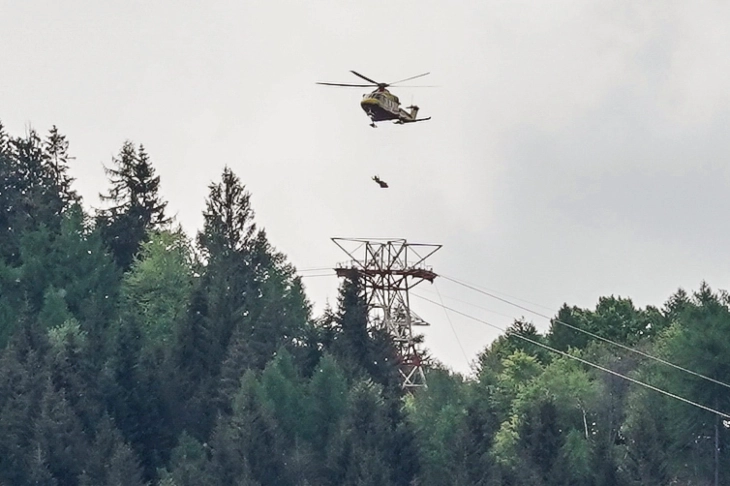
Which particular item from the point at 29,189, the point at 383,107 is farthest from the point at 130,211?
the point at 383,107

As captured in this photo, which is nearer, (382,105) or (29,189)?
(382,105)

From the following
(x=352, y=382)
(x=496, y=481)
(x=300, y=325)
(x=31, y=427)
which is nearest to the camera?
(x=496, y=481)

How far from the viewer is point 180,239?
10138 centimetres

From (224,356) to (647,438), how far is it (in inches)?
893

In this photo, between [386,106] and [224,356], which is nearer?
[386,106]

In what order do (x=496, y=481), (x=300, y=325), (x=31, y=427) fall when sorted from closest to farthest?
1. (x=496, y=481)
2. (x=31, y=427)
3. (x=300, y=325)

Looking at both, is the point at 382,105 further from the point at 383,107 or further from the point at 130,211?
the point at 130,211

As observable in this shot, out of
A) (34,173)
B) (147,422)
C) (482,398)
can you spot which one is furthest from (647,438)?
(34,173)

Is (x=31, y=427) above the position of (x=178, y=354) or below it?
below

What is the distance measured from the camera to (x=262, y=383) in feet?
258

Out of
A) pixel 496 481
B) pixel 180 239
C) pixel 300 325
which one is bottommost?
pixel 496 481

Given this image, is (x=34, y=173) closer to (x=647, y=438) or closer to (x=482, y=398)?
(x=482, y=398)

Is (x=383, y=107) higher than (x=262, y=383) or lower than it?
higher

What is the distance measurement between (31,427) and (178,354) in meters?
11.1
